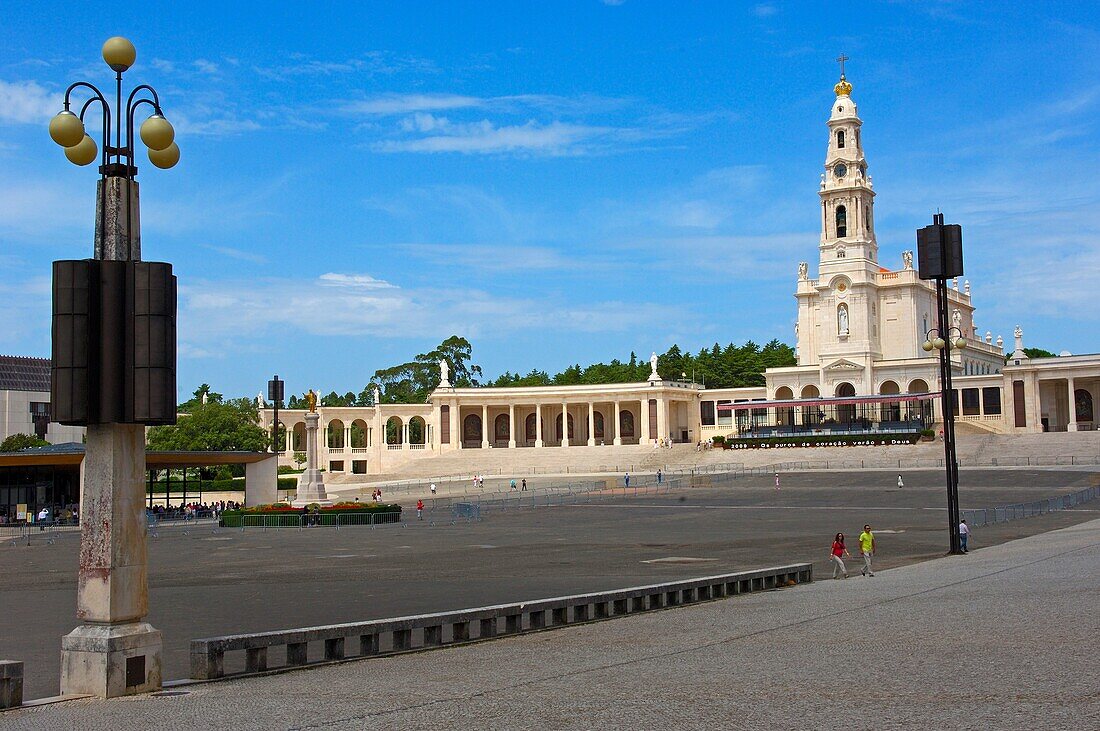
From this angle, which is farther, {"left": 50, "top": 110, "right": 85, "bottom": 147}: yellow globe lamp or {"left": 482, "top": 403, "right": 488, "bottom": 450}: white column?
{"left": 482, "top": 403, "right": 488, "bottom": 450}: white column

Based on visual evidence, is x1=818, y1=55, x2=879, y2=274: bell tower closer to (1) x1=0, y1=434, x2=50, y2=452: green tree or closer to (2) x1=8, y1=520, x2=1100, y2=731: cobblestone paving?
(1) x1=0, y1=434, x2=50, y2=452: green tree

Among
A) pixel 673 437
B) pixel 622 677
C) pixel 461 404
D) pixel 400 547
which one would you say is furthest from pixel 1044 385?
pixel 622 677

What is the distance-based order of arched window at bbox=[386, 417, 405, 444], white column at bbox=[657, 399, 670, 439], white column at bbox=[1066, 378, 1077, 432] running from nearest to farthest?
white column at bbox=[1066, 378, 1077, 432]
white column at bbox=[657, 399, 670, 439]
arched window at bbox=[386, 417, 405, 444]

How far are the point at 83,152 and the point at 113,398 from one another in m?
2.80

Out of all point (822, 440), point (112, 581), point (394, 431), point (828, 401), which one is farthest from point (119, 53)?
point (394, 431)

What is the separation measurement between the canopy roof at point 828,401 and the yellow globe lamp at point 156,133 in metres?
91.6

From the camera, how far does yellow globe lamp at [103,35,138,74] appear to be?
12266mm

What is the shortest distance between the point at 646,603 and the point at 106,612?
9986 millimetres

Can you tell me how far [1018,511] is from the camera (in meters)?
45.5

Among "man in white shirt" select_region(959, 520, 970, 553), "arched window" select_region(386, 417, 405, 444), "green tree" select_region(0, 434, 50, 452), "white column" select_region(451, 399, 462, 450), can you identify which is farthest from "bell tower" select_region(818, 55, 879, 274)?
"man in white shirt" select_region(959, 520, 970, 553)

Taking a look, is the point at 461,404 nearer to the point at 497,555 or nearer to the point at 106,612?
the point at 497,555

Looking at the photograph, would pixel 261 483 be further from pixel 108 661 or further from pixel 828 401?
pixel 108 661

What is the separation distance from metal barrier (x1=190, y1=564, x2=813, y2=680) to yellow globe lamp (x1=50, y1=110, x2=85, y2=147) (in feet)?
19.2

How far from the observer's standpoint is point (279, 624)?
18.1 meters
